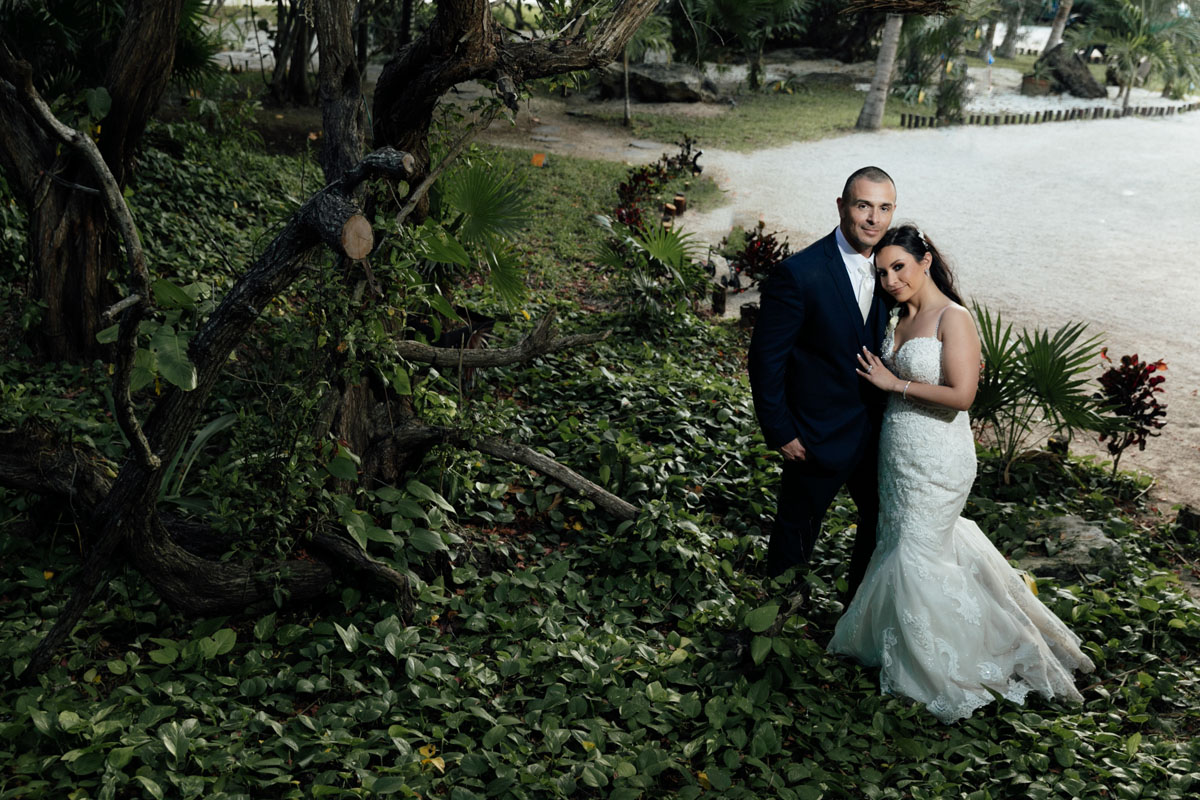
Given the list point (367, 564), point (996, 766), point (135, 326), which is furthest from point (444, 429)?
point (996, 766)

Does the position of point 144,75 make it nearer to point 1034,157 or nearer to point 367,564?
point 367,564

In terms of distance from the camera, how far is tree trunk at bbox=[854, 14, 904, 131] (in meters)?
20.0

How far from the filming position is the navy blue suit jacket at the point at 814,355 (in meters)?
3.74

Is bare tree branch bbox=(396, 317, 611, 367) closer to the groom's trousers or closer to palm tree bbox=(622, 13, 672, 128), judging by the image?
the groom's trousers

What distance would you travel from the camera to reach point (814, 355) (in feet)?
12.6

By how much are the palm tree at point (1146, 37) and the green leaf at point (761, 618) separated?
27800 millimetres

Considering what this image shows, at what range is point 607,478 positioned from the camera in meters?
5.03

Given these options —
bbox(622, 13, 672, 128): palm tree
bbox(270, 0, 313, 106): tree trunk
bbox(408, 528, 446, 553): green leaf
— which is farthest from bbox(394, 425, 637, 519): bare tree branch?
bbox(622, 13, 672, 128): palm tree

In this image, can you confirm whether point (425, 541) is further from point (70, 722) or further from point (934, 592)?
point (934, 592)

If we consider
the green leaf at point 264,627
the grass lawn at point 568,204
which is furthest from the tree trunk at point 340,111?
the grass lawn at point 568,204

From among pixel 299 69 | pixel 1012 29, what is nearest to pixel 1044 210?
pixel 299 69

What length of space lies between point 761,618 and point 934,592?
2.32 ft

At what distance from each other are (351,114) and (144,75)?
1.91 m

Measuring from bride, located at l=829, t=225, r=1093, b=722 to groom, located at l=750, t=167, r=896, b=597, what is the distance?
94 millimetres
